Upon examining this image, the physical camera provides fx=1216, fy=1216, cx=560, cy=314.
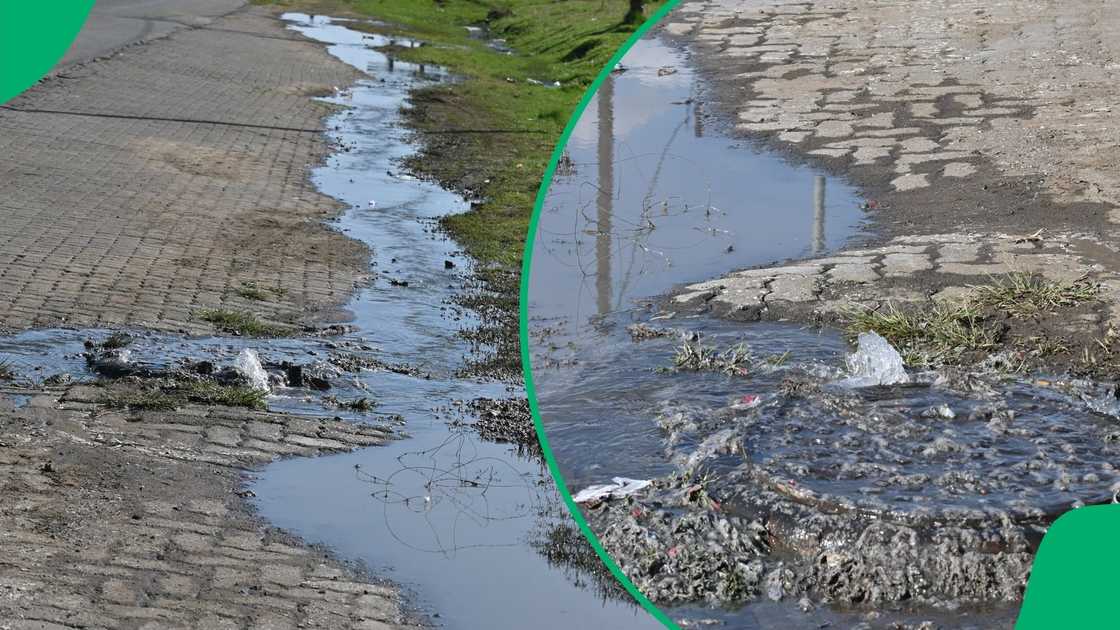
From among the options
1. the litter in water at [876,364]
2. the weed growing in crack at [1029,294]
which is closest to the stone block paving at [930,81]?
the weed growing in crack at [1029,294]

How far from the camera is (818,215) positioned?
64.2 inches

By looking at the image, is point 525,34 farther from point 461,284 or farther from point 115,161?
point 461,284

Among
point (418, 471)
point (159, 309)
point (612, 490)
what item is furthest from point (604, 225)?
point (159, 309)

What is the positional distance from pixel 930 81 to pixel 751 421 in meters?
0.55

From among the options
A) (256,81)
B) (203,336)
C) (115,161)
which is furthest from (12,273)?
(256,81)

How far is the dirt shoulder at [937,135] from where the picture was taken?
1.53 meters

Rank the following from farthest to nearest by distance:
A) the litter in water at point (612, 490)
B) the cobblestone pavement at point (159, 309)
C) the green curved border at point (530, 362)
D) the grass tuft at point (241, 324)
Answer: the grass tuft at point (241, 324)
the cobblestone pavement at point (159, 309)
the green curved border at point (530, 362)
the litter in water at point (612, 490)

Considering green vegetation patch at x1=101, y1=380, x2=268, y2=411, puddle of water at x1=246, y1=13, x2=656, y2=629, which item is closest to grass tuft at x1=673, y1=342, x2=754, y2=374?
puddle of water at x1=246, y1=13, x2=656, y2=629

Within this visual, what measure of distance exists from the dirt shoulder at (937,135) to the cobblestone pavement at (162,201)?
20.7ft

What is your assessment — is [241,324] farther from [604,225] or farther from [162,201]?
[604,225]

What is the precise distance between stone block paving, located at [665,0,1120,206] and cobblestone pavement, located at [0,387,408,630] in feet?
9.36

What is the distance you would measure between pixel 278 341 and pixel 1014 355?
20.6 feet

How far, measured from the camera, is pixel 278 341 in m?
7.36

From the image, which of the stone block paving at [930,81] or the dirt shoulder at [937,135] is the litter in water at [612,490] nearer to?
the dirt shoulder at [937,135]
